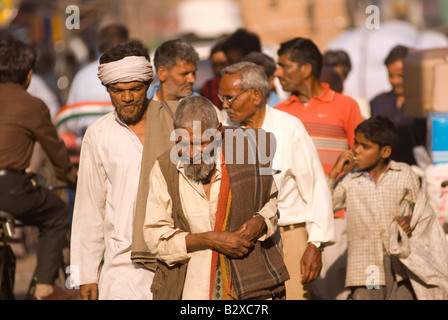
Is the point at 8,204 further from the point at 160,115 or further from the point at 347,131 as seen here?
the point at 347,131

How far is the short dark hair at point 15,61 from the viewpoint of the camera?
6855 mm

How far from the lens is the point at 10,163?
22.1 feet

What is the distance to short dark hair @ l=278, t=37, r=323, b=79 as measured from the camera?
7223mm

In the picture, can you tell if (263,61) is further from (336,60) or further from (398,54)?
(336,60)

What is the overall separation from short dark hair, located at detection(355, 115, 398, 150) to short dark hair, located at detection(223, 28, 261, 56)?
8.31ft

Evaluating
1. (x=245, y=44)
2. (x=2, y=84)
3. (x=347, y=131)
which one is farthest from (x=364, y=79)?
(x=2, y=84)

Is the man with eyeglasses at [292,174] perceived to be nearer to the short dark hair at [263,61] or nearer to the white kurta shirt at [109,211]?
the white kurta shirt at [109,211]

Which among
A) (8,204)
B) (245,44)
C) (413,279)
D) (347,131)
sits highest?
Answer: (245,44)

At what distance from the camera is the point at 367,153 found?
22.1 feet

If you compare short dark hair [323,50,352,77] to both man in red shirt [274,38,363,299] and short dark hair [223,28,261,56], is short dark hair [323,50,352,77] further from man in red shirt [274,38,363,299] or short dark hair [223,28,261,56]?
man in red shirt [274,38,363,299]

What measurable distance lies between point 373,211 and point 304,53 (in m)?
1.33

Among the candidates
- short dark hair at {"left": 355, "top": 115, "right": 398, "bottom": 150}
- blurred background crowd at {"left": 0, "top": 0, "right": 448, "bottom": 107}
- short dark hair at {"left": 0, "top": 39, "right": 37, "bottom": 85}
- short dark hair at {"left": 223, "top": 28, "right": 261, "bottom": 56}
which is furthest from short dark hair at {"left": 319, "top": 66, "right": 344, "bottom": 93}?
blurred background crowd at {"left": 0, "top": 0, "right": 448, "bottom": 107}

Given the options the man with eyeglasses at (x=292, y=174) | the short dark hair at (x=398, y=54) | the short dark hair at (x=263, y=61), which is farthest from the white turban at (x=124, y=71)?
the short dark hair at (x=398, y=54)

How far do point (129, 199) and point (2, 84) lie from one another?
1949 millimetres
